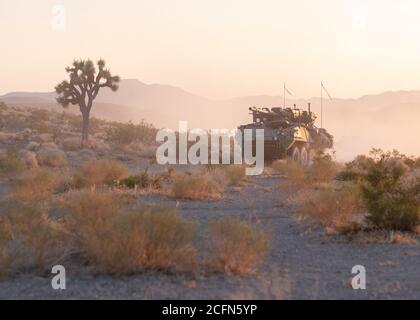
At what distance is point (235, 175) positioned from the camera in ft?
73.6

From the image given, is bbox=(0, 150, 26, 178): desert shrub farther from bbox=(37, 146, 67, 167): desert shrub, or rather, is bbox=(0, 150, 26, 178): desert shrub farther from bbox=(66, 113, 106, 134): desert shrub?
bbox=(66, 113, 106, 134): desert shrub

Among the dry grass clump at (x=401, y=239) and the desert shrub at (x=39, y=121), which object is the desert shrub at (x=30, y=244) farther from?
the desert shrub at (x=39, y=121)

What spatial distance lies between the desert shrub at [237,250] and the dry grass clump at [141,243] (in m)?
0.34

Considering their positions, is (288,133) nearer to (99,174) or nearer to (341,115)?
(99,174)

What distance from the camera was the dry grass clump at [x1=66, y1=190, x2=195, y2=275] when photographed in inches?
311

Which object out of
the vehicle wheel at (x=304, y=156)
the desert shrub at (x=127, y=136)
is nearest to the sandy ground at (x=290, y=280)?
the vehicle wheel at (x=304, y=156)

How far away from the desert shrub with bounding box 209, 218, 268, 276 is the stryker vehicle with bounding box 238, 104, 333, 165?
1934 centimetres

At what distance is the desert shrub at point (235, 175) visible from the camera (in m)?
22.2

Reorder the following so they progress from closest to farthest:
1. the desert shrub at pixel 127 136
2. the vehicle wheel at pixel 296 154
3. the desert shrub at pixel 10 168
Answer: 1. the desert shrub at pixel 10 168
2. the vehicle wheel at pixel 296 154
3. the desert shrub at pixel 127 136

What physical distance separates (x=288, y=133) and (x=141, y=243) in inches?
796

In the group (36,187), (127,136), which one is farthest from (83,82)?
(36,187)

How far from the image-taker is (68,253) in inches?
341
